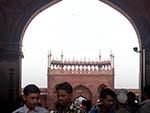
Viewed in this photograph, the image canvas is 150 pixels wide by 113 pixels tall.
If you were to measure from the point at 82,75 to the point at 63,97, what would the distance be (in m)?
16.6

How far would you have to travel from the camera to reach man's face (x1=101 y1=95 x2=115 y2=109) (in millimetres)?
4336

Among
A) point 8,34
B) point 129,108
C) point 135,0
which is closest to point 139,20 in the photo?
point 135,0

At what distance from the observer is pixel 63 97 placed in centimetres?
399

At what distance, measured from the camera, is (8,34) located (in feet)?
35.9

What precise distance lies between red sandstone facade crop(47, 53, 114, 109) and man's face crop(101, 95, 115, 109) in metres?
15.3

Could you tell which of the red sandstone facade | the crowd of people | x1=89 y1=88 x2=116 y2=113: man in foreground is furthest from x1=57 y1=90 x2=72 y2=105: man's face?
the red sandstone facade

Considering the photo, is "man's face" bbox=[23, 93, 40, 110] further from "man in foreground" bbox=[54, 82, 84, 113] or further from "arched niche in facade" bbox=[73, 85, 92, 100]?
"arched niche in facade" bbox=[73, 85, 92, 100]

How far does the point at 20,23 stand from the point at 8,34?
0.37 m

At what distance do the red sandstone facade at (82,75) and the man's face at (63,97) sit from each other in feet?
51.5

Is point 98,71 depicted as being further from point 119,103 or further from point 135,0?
point 119,103

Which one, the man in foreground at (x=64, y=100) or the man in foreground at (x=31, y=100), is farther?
the man in foreground at (x=64, y=100)

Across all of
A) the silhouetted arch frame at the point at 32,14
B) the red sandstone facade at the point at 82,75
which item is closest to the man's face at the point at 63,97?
the silhouetted arch frame at the point at 32,14

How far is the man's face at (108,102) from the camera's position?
4336mm

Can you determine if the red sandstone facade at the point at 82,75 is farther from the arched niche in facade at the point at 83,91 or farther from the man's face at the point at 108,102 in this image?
the man's face at the point at 108,102
